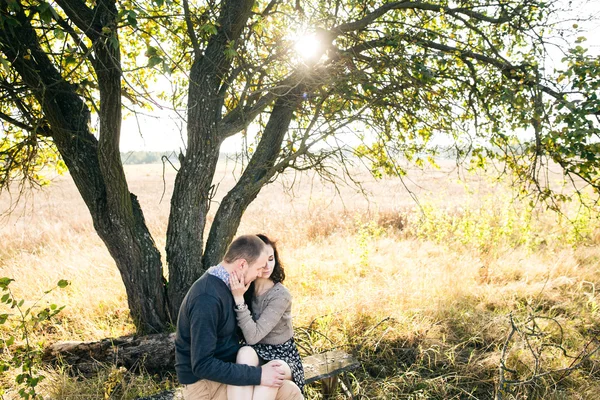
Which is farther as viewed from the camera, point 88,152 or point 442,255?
point 442,255

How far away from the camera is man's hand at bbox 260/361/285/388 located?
281 centimetres

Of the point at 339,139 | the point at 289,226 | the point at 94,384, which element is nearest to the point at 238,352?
the point at 94,384

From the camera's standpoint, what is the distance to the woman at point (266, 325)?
2.88 meters

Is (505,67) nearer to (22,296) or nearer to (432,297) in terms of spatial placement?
(432,297)

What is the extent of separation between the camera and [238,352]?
2930mm

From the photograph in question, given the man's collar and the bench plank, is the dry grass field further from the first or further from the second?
the man's collar

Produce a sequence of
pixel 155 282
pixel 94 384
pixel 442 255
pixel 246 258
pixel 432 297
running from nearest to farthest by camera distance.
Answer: pixel 246 258 → pixel 94 384 → pixel 155 282 → pixel 432 297 → pixel 442 255

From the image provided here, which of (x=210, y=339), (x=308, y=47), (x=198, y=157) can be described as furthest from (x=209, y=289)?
(x=308, y=47)

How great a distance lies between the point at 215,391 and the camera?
2.94 metres

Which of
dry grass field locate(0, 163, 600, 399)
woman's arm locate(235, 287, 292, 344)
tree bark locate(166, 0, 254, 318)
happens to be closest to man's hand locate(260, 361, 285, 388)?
woman's arm locate(235, 287, 292, 344)

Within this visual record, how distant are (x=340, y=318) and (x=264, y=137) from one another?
2.32m

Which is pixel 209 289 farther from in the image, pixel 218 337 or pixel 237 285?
pixel 218 337

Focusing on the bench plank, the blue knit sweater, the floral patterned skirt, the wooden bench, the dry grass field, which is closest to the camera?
the blue knit sweater

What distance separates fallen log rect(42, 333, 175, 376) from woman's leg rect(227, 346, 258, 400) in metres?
1.94
